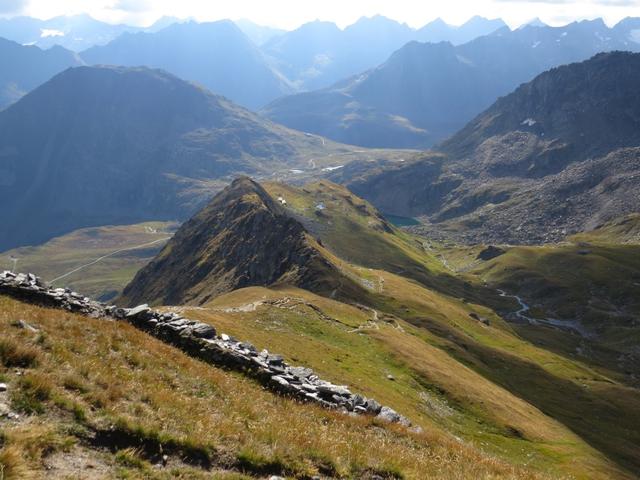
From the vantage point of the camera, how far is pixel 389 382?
208 ft

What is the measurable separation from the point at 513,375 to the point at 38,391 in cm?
11170

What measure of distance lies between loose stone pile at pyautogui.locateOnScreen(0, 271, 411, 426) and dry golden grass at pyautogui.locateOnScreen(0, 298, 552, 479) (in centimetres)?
176

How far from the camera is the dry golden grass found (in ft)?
52.0

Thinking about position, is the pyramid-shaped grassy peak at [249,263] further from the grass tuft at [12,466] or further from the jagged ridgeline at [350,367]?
the grass tuft at [12,466]

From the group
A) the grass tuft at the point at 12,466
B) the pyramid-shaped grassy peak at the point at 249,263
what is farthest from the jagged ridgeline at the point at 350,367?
the grass tuft at the point at 12,466

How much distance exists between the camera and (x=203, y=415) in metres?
18.0

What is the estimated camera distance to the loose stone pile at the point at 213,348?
87.2 ft

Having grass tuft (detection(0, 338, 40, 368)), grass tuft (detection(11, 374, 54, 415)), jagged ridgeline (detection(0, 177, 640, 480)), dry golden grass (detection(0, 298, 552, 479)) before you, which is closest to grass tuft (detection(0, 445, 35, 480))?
dry golden grass (detection(0, 298, 552, 479))

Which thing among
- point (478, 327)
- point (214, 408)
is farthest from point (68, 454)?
point (478, 327)

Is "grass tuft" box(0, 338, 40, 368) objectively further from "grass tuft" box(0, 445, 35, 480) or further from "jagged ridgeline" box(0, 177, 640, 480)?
"grass tuft" box(0, 445, 35, 480)

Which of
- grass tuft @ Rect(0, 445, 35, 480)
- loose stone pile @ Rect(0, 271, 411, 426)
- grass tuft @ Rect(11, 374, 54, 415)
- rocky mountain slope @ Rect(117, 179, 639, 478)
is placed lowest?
rocky mountain slope @ Rect(117, 179, 639, 478)

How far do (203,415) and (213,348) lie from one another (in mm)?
9805

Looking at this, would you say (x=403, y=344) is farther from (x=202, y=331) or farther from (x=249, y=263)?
(x=249, y=263)

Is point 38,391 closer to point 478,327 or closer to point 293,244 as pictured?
point 293,244
